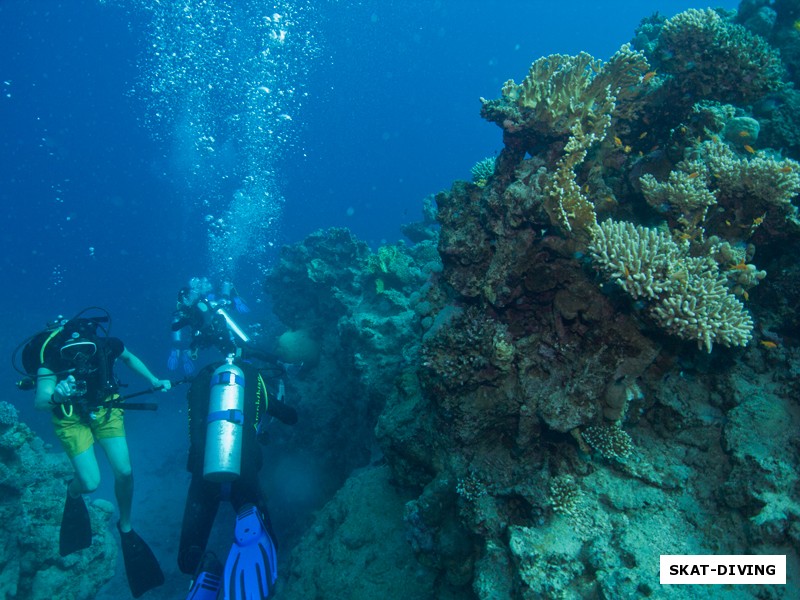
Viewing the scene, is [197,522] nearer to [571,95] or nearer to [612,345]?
[612,345]

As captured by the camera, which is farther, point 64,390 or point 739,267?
point 64,390

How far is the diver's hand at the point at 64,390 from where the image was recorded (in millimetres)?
5816

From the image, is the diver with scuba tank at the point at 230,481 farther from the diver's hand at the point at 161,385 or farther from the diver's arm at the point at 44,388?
the diver's arm at the point at 44,388

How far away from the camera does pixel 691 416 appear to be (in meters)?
Result: 3.57

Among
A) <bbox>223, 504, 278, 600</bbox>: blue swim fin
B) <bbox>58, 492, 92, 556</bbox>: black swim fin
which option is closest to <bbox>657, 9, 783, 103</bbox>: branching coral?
<bbox>223, 504, 278, 600</bbox>: blue swim fin

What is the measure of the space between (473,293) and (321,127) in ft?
393

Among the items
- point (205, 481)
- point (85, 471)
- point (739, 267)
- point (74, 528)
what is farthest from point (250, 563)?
point (739, 267)

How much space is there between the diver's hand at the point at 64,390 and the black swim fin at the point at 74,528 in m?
2.62

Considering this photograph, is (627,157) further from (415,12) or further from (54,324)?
(415,12)

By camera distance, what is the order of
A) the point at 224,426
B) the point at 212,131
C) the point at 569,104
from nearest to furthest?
1. the point at 569,104
2. the point at 224,426
3. the point at 212,131

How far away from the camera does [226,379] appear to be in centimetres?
690

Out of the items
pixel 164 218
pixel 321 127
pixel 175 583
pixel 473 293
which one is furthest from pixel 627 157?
pixel 321 127

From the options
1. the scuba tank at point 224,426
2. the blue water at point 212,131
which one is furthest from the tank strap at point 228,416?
the blue water at point 212,131

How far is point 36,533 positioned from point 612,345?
10.6 m
